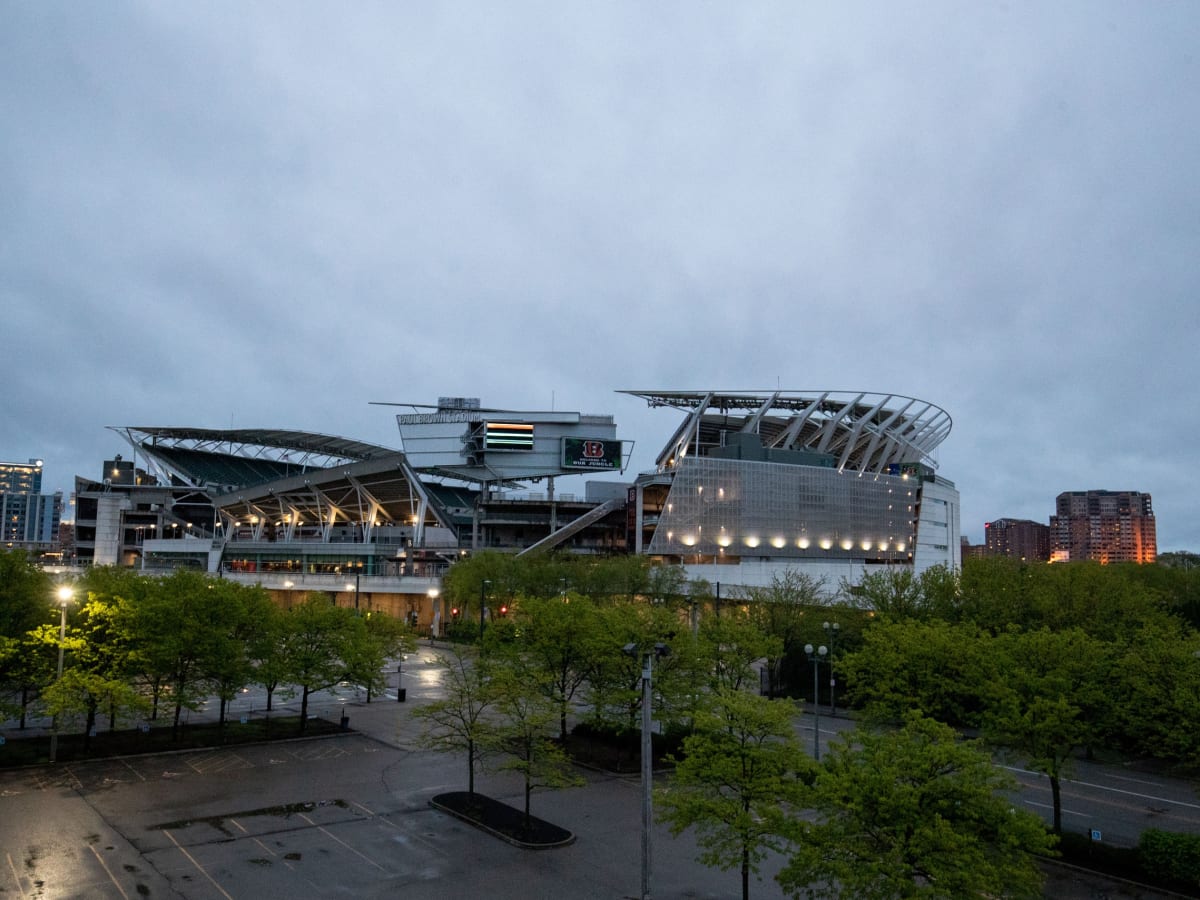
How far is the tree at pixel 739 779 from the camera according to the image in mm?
18531

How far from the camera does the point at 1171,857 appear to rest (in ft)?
72.2

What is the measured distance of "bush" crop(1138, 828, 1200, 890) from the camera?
71.4 ft

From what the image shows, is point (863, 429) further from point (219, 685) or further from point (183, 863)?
point (183, 863)

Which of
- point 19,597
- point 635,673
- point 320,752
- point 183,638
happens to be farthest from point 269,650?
point 635,673

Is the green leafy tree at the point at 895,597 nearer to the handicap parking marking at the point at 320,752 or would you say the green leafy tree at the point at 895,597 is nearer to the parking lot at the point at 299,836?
the parking lot at the point at 299,836

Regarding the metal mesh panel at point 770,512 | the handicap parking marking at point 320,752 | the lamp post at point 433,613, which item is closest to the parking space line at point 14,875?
the handicap parking marking at point 320,752

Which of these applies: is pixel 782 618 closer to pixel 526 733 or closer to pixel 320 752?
pixel 320 752

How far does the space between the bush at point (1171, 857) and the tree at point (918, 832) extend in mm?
8499

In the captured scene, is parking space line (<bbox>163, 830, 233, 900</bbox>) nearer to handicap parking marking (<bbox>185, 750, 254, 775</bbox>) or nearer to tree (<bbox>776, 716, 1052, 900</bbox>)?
handicap parking marking (<bbox>185, 750, 254, 775</bbox>)

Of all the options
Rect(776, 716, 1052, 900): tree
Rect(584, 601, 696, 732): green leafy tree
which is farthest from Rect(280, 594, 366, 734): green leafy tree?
Rect(776, 716, 1052, 900): tree

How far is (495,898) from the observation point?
2044 cm

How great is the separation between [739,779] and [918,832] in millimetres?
5197

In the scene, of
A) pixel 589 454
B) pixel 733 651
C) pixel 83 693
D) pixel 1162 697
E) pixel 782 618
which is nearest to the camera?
pixel 1162 697

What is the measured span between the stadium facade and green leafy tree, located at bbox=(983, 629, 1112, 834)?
60221 millimetres
